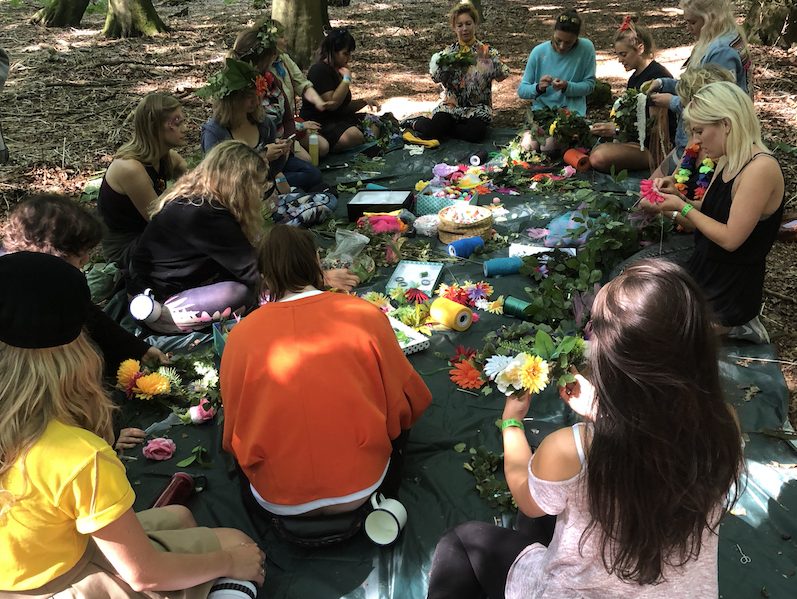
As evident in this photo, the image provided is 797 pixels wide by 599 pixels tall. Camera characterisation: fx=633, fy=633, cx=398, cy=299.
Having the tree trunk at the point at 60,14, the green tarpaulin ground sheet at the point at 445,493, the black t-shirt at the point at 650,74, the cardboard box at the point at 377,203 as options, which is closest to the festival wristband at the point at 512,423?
the green tarpaulin ground sheet at the point at 445,493

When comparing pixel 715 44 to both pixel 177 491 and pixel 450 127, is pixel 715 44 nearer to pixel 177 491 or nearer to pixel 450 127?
pixel 450 127

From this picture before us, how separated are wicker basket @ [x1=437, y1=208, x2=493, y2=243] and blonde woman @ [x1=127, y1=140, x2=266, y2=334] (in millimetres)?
1380

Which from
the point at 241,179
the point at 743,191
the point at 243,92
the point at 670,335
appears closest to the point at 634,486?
the point at 670,335

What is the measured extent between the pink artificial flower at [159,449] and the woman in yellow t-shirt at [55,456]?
1.23 metres

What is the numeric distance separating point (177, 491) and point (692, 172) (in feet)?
12.0

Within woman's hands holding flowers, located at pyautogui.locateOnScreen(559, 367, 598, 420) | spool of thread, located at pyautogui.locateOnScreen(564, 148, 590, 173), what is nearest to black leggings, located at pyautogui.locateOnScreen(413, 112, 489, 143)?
spool of thread, located at pyautogui.locateOnScreen(564, 148, 590, 173)

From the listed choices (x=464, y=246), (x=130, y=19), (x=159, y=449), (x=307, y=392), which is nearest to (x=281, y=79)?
(x=464, y=246)

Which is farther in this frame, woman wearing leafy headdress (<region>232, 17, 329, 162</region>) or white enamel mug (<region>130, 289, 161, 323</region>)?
woman wearing leafy headdress (<region>232, 17, 329, 162</region>)

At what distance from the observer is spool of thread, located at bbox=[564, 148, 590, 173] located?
558cm

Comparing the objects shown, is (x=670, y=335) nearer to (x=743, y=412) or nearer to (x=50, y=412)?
(x=50, y=412)

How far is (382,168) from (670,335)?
4.93 m

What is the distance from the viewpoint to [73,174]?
5.96m

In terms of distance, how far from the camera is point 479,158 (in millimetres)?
6105

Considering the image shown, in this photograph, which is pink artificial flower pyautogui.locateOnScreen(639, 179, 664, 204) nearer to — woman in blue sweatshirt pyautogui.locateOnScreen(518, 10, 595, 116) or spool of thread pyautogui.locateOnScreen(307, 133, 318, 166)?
woman in blue sweatshirt pyautogui.locateOnScreen(518, 10, 595, 116)
